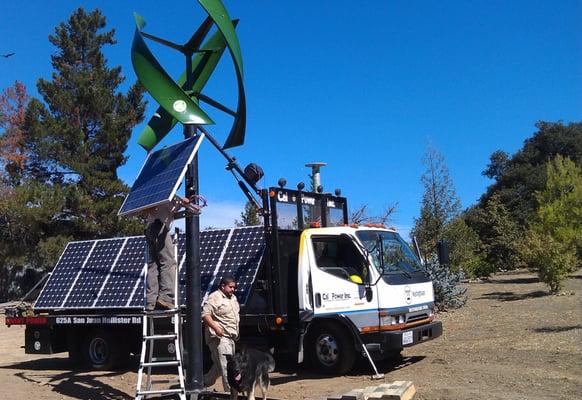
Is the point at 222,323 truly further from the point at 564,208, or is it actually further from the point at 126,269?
the point at 564,208

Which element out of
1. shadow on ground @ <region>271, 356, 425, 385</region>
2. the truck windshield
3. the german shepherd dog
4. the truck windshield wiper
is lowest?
shadow on ground @ <region>271, 356, 425, 385</region>

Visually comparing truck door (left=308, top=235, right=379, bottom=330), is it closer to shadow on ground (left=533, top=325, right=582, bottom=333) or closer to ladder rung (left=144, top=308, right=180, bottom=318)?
ladder rung (left=144, top=308, right=180, bottom=318)

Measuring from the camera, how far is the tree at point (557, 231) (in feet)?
65.9

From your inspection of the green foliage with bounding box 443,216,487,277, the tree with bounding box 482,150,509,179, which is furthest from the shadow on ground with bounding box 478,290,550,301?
the tree with bounding box 482,150,509,179

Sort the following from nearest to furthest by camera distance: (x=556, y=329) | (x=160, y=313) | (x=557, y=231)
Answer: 1. (x=160, y=313)
2. (x=556, y=329)
3. (x=557, y=231)

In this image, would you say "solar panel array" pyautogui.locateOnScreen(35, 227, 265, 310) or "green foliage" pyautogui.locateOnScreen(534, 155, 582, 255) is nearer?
"solar panel array" pyautogui.locateOnScreen(35, 227, 265, 310)

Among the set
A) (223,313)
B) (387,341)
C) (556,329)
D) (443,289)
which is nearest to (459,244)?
(443,289)

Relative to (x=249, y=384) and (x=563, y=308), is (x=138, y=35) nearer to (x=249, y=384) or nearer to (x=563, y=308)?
(x=249, y=384)

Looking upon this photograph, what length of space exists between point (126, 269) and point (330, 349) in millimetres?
4458

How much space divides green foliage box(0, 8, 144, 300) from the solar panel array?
54.7ft

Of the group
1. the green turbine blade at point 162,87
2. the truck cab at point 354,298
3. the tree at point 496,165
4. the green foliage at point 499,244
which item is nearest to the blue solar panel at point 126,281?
the truck cab at point 354,298

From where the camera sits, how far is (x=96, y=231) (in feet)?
97.9

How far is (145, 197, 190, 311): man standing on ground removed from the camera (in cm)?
812

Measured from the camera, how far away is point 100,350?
12.1 metres
